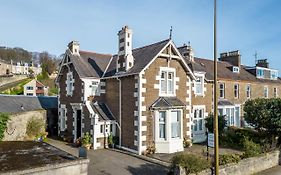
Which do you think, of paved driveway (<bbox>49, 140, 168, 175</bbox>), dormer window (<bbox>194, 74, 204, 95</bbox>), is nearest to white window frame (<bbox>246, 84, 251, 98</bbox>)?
dormer window (<bbox>194, 74, 204, 95</bbox>)

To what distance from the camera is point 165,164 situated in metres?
14.9

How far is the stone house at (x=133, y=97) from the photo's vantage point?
1758 cm

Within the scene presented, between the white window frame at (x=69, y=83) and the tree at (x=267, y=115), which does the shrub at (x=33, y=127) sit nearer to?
the white window frame at (x=69, y=83)

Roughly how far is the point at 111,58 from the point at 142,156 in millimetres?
10869

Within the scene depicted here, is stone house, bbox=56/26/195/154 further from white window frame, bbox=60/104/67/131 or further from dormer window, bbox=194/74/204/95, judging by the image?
dormer window, bbox=194/74/204/95

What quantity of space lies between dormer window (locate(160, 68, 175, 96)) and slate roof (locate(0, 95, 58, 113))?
1294 centimetres

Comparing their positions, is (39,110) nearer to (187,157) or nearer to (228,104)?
(187,157)

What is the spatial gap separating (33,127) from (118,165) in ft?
34.6

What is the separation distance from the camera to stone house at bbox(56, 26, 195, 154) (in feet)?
57.7

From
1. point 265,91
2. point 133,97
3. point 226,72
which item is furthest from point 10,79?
point 265,91

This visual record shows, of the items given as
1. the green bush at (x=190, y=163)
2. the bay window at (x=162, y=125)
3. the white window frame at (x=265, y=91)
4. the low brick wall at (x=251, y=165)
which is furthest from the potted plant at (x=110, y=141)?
the white window frame at (x=265, y=91)

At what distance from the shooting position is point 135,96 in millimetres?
17578

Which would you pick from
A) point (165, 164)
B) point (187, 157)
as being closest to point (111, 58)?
point (165, 164)

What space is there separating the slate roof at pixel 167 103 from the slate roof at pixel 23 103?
12.8m
